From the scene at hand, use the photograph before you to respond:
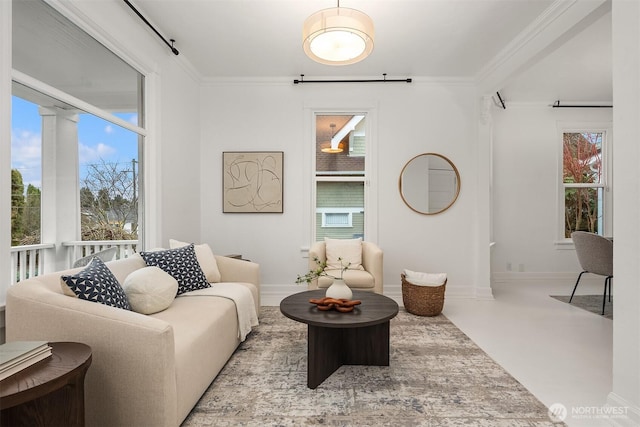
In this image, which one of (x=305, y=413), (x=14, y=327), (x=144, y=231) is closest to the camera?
Answer: (x=14, y=327)

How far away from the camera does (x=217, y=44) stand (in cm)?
343

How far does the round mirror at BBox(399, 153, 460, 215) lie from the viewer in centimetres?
433

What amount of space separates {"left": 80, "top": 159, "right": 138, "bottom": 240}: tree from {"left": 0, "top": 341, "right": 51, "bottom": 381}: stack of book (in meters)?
1.29

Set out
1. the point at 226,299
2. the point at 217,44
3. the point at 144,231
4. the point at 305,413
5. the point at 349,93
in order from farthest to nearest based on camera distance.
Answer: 1. the point at 349,93
2. the point at 217,44
3. the point at 144,231
4. the point at 226,299
5. the point at 305,413

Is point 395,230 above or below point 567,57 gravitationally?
below

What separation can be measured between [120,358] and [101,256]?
4.52 ft

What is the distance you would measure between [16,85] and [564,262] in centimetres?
671

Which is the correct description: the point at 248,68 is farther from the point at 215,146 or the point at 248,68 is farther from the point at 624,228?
the point at 624,228

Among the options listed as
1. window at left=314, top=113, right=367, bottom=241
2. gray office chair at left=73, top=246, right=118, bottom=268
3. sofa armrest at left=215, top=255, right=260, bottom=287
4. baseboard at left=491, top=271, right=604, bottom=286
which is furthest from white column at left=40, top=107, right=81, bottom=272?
baseboard at left=491, top=271, right=604, bottom=286

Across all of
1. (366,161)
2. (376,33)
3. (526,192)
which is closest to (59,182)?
(376,33)

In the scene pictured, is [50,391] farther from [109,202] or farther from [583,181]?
[583,181]

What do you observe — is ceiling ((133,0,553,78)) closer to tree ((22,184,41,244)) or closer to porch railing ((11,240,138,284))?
tree ((22,184,41,244))

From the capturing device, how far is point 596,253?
144 inches

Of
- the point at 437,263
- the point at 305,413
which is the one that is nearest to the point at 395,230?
the point at 437,263
